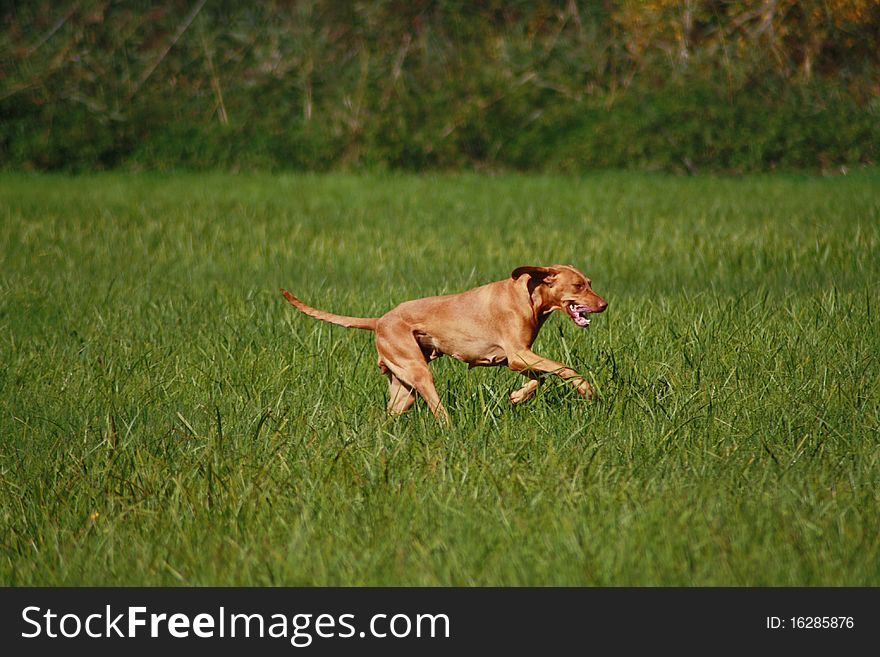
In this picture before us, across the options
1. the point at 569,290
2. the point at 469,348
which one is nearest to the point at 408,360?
the point at 469,348

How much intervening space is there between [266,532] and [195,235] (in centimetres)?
726

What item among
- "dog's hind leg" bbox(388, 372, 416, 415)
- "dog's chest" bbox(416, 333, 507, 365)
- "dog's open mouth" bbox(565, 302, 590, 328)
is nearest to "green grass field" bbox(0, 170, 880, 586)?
"dog's hind leg" bbox(388, 372, 416, 415)

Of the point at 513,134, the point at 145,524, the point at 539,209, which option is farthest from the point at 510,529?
the point at 513,134

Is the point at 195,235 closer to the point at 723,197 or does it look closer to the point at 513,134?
the point at 723,197

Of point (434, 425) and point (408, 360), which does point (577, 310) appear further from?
point (434, 425)

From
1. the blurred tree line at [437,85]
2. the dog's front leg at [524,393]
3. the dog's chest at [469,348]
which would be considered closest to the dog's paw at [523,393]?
the dog's front leg at [524,393]

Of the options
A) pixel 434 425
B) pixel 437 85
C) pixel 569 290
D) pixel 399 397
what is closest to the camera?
pixel 569 290

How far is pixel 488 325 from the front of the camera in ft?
15.4

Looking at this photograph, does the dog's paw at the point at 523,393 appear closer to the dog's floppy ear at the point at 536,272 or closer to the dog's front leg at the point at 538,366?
the dog's front leg at the point at 538,366

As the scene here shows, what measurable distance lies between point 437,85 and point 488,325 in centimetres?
1299

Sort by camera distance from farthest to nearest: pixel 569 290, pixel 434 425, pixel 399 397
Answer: pixel 399 397, pixel 434 425, pixel 569 290

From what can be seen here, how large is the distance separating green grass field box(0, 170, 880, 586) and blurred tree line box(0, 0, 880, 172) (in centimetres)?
594

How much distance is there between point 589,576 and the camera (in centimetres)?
349

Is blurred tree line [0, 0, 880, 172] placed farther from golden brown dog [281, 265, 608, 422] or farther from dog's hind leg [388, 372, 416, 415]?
golden brown dog [281, 265, 608, 422]
